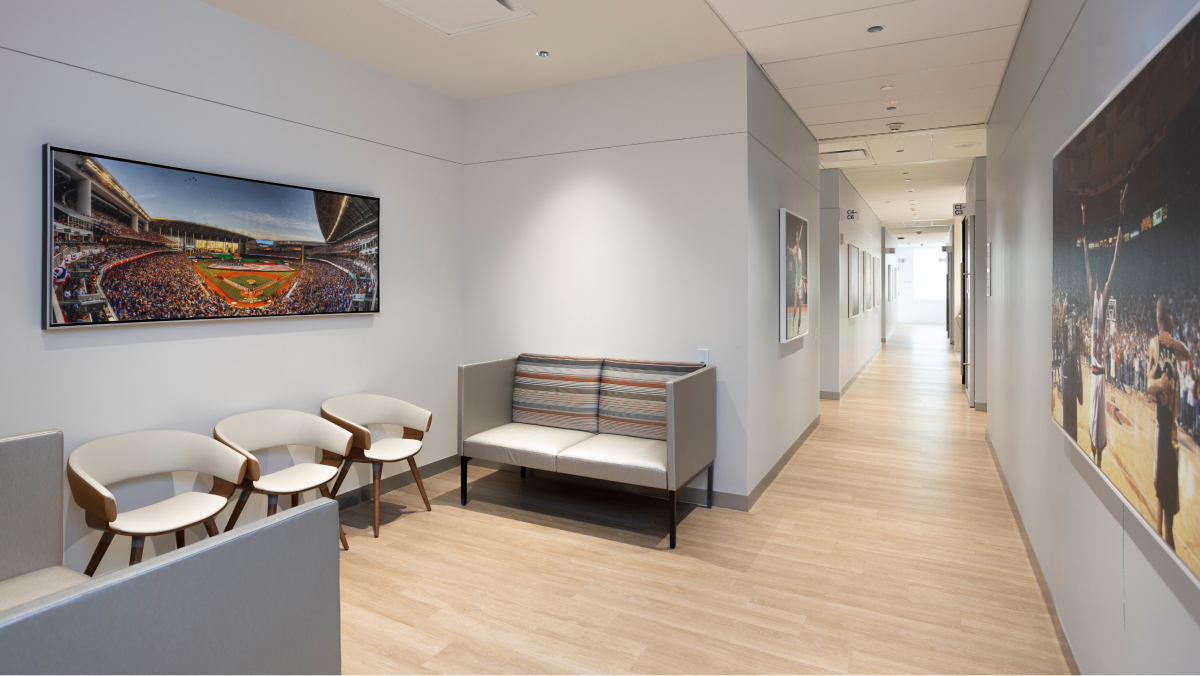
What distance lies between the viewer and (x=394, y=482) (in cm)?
506

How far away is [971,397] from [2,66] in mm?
9649

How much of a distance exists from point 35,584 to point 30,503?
1.19 feet

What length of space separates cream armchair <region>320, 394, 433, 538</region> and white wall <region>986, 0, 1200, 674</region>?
3.64m

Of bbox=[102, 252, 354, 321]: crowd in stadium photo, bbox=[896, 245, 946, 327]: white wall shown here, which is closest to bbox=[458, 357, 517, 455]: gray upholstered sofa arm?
bbox=[102, 252, 354, 321]: crowd in stadium photo

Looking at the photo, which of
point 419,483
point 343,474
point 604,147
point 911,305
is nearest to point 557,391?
point 419,483

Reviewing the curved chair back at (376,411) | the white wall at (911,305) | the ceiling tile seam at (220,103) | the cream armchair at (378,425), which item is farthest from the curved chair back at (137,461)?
the white wall at (911,305)

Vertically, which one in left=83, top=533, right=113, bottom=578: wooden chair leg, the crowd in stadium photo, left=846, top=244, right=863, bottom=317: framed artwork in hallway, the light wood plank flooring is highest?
left=846, top=244, right=863, bottom=317: framed artwork in hallway

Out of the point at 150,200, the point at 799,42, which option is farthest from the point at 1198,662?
the point at 150,200

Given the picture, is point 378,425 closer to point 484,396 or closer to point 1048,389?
point 484,396

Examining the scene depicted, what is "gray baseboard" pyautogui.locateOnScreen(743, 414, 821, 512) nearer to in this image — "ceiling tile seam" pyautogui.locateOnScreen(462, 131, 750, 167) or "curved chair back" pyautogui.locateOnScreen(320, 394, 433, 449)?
"curved chair back" pyautogui.locateOnScreen(320, 394, 433, 449)

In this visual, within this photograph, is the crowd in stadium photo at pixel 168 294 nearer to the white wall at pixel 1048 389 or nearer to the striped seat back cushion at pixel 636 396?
the striped seat back cushion at pixel 636 396

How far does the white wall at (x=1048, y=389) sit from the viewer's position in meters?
1.71

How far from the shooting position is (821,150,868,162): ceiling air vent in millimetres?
7646

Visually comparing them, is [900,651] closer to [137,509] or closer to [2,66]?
[137,509]
